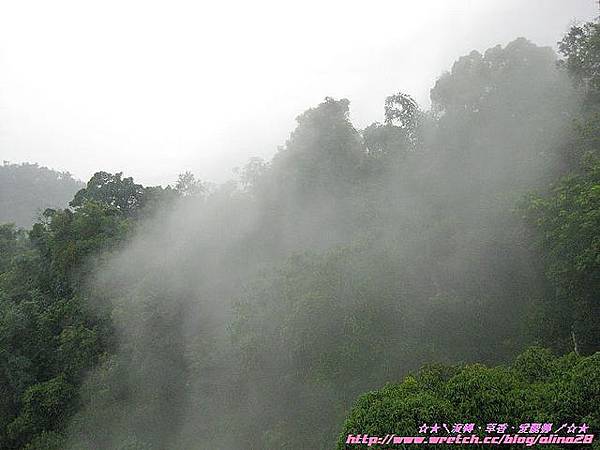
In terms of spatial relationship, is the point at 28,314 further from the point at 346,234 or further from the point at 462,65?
the point at 462,65

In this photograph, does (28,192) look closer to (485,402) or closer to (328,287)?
(328,287)

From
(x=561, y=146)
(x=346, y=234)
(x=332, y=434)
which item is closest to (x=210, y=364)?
(x=332, y=434)

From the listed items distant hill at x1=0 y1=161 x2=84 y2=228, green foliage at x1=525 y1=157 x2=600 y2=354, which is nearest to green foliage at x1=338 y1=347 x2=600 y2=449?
green foliage at x1=525 y1=157 x2=600 y2=354

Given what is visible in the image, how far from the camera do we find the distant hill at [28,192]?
222ft

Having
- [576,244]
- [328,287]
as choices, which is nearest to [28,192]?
[328,287]

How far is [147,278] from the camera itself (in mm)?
20422

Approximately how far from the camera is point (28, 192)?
251 ft

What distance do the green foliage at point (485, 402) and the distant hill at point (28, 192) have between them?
192ft

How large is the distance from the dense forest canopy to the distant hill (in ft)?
134

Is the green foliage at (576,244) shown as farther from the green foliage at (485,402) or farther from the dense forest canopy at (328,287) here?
the green foliage at (485,402)

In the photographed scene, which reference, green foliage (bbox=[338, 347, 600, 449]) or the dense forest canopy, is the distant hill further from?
green foliage (bbox=[338, 347, 600, 449])

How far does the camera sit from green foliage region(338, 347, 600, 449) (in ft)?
22.7

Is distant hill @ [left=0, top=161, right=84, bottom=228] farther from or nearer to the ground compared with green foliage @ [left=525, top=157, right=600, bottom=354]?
farther from the ground

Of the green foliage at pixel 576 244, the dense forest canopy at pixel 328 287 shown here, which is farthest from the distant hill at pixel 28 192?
the green foliage at pixel 576 244
